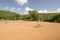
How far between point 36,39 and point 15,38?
4.53 feet

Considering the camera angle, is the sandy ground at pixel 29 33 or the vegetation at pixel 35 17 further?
the vegetation at pixel 35 17

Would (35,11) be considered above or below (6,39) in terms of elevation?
above

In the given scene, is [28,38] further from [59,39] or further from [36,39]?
[59,39]

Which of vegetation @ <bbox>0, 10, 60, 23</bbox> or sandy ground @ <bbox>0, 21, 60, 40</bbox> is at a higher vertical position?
vegetation @ <bbox>0, 10, 60, 23</bbox>

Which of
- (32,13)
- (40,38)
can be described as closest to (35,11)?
(32,13)

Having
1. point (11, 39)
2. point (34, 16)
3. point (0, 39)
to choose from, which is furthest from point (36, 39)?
point (34, 16)

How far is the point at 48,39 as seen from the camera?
24.4ft

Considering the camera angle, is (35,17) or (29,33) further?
(35,17)

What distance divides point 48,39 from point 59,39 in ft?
2.38

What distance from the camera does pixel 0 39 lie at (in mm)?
7316

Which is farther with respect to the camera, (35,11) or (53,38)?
(35,11)

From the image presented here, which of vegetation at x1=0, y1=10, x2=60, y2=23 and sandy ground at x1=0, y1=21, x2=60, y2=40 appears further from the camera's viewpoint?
vegetation at x1=0, y1=10, x2=60, y2=23

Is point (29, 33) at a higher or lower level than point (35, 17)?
lower

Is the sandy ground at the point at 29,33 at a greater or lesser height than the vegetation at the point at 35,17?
lesser
